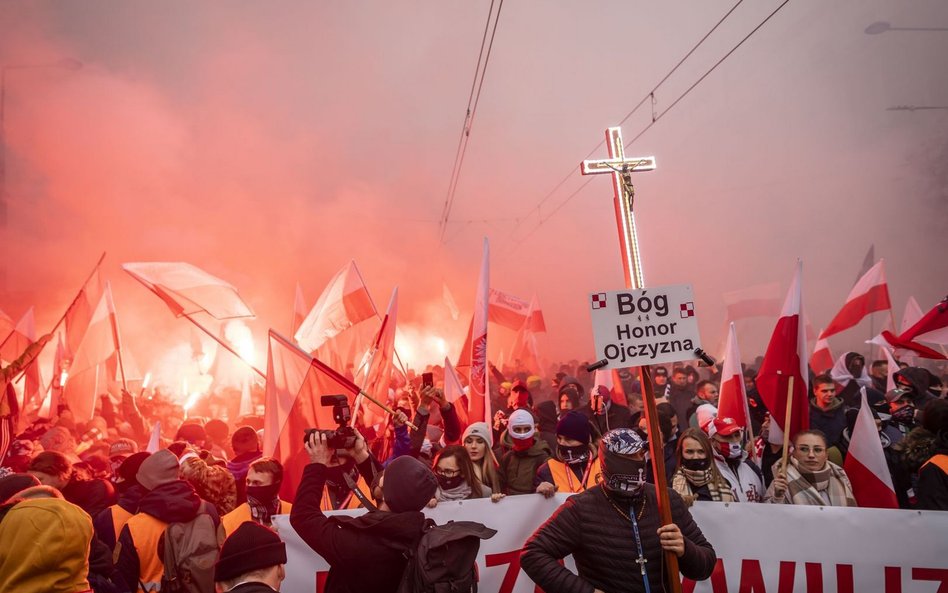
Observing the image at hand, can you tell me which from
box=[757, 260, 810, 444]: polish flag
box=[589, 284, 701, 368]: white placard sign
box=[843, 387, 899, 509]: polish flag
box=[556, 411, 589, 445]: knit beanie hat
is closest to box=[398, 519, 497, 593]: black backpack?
box=[589, 284, 701, 368]: white placard sign

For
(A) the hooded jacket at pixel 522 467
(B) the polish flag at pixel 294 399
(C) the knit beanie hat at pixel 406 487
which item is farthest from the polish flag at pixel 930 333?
(C) the knit beanie hat at pixel 406 487

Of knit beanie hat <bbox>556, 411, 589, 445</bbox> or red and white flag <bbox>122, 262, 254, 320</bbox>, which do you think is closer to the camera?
knit beanie hat <bbox>556, 411, 589, 445</bbox>

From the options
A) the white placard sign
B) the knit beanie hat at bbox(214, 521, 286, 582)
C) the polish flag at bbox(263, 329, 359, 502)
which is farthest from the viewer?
the polish flag at bbox(263, 329, 359, 502)

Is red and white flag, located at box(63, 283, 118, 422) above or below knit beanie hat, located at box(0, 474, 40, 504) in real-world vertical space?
above

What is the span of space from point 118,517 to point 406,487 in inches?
79.7

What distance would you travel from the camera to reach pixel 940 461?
148 inches

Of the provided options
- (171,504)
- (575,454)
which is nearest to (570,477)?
(575,454)

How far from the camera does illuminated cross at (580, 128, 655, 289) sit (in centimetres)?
324

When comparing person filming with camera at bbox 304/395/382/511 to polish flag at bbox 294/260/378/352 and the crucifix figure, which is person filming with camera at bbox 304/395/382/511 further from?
polish flag at bbox 294/260/378/352

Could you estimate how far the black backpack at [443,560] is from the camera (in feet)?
7.62

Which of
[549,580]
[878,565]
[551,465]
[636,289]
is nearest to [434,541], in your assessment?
[549,580]

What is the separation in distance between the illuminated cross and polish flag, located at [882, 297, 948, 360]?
4030 millimetres

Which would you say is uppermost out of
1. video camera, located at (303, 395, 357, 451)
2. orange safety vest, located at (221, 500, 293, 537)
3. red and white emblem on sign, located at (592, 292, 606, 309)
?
red and white emblem on sign, located at (592, 292, 606, 309)

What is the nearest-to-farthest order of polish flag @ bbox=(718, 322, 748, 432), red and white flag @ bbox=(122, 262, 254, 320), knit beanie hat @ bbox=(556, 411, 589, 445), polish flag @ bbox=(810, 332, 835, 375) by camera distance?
1. knit beanie hat @ bbox=(556, 411, 589, 445)
2. polish flag @ bbox=(718, 322, 748, 432)
3. red and white flag @ bbox=(122, 262, 254, 320)
4. polish flag @ bbox=(810, 332, 835, 375)
